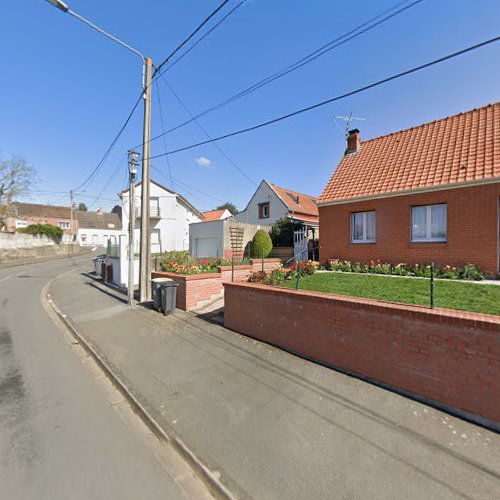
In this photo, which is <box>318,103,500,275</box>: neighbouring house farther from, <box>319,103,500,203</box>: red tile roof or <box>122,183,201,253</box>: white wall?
<box>122,183,201,253</box>: white wall

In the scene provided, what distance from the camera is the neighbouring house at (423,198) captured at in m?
7.39

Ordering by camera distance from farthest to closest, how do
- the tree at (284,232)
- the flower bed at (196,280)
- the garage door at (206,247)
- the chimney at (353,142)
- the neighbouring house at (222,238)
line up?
the tree at (284,232) < the garage door at (206,247) < the neighbouring house at (222,238) < the chimney at (353,142) < the flower bed at (196,280)

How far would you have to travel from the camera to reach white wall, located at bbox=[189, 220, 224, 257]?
15287 mm

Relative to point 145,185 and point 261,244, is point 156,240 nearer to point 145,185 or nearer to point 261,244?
point 261,244

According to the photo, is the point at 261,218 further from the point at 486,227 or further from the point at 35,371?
the point at 35,371

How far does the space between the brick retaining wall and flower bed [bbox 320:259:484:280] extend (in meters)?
4.89

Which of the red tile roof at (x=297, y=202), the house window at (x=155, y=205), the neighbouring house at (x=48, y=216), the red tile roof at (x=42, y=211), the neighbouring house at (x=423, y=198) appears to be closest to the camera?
the neighbouring house at (x=423, y=198)

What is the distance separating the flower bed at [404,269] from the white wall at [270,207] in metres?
14.2

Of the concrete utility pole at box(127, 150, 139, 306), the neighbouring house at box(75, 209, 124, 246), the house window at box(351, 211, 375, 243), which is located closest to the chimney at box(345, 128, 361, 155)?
the house window at box(351, 211, 375, 243)

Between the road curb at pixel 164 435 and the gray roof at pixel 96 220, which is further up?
the gray roof at pixel 96 220

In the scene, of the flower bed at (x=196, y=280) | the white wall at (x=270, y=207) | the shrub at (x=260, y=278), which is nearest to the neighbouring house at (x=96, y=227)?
the white wall at (x=270, y=207)

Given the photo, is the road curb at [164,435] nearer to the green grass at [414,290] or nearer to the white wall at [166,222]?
the green grass at [414,290]

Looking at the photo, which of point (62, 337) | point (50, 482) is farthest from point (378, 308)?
point (62, 337)

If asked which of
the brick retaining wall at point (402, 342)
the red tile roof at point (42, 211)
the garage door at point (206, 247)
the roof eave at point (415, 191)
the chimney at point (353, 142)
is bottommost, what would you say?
the brick retaining wall at point (402, 342)
